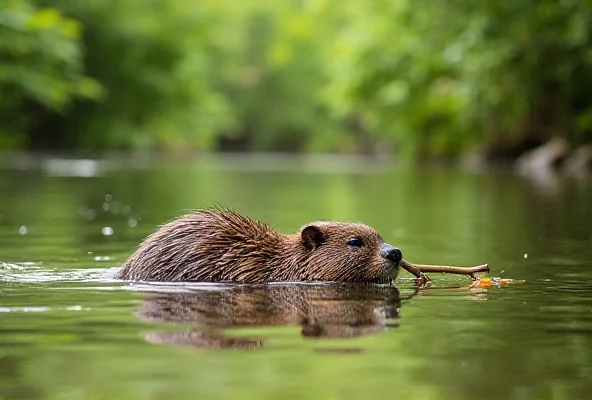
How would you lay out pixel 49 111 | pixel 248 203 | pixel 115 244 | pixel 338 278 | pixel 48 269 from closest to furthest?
pixel 338 278
pixel 48 269
pixel 115 244
pixel 248 203
pixel 49 111

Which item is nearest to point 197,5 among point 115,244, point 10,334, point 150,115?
point 150,115

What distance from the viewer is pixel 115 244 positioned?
11.8 metres

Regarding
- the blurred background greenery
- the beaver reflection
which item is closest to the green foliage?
the blurred background greenery

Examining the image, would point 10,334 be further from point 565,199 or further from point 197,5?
point 197,5

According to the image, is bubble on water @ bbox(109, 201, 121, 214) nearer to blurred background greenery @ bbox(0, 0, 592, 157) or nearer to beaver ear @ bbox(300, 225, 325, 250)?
blurred background greenery @ bbox(0, 0, 592, 157)

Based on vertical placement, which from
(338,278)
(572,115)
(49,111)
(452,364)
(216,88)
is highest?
(216,88)

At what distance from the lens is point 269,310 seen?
21.7 ft

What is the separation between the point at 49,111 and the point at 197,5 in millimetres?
12764

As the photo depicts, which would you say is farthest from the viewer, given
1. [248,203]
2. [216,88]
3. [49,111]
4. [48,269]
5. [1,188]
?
[216,88]

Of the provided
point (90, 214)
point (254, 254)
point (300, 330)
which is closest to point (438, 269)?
point (254, 254)

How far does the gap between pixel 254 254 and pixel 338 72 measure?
41.9 meters

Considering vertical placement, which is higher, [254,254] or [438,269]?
[254,254]

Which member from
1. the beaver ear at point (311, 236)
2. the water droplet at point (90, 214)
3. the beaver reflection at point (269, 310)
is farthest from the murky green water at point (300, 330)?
the water droplet at point (90, 214)

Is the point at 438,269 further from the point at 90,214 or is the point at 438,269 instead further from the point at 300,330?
the point at 90,214
